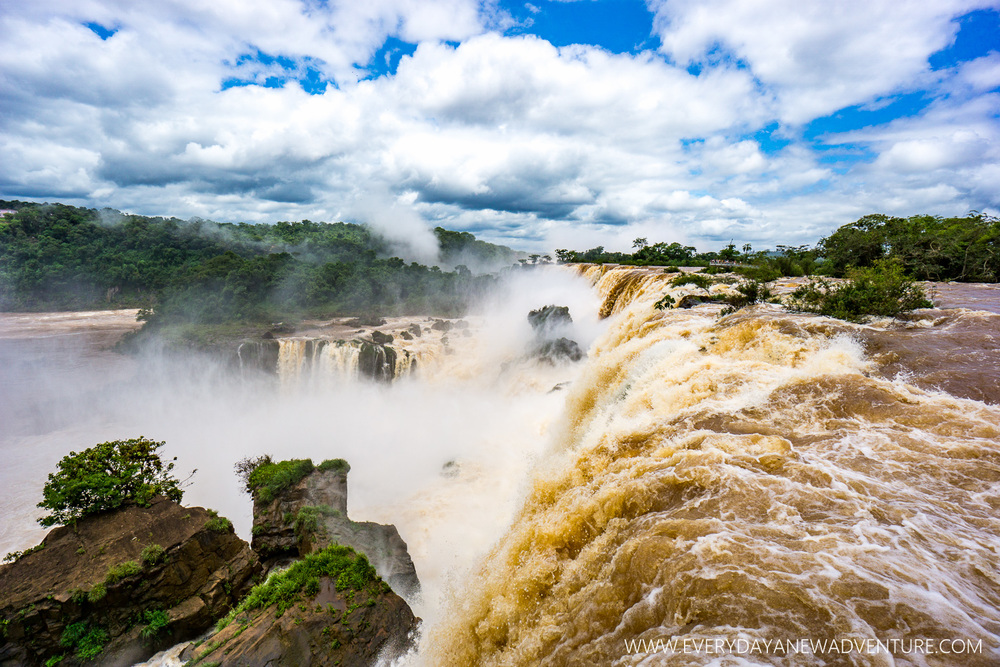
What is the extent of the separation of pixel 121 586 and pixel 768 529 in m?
9.85

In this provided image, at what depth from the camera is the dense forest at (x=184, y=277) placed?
122 ft

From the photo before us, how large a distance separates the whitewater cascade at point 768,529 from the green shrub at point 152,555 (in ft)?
16.9

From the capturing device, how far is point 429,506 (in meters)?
12.5

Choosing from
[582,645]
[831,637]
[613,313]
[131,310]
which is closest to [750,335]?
[831,637]

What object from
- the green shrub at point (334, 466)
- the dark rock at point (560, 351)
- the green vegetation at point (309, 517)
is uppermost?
the dark rock at point (560, 351)

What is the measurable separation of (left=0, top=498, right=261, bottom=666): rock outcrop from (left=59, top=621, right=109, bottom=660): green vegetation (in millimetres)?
13

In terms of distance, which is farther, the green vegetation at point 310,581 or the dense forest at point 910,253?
the dense forest at point 910,253

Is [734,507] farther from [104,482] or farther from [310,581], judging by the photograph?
[104,482]

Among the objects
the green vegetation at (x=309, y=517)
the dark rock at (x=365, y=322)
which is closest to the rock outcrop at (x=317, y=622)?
the green vegetation at (x=309, y=517)

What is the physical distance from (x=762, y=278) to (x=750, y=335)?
862 centimetres

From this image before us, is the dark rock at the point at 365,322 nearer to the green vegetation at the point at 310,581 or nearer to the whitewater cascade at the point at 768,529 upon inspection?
the green vegetation at the point at 310,581

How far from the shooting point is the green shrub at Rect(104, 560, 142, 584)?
657cm

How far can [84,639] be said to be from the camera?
6332mm

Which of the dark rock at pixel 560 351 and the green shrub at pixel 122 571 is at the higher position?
the dark rock at pixel 560 351
